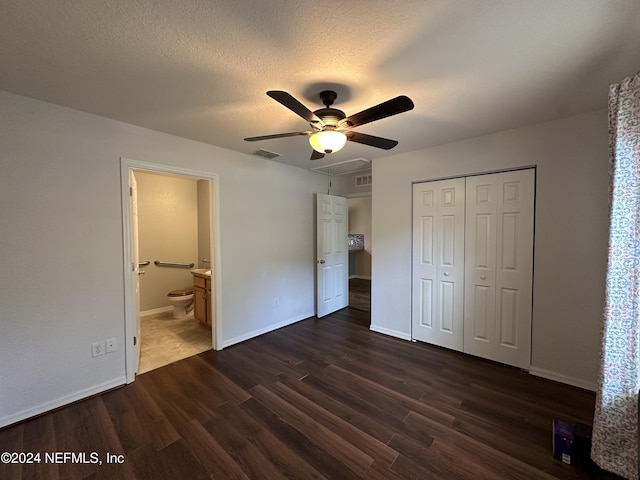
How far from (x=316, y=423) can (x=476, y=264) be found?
2.31 m

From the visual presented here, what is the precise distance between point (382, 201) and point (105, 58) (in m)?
3.01

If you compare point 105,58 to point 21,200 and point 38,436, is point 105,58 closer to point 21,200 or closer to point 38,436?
point 21,200

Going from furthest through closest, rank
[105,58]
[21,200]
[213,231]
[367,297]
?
[367,297] < [213,231] < [21,200] < [105,58]

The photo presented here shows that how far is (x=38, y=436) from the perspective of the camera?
5.91ft

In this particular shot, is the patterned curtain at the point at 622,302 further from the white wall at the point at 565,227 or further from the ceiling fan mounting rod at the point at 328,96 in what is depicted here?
the ceiling fan mounting rod at the point at 328,96

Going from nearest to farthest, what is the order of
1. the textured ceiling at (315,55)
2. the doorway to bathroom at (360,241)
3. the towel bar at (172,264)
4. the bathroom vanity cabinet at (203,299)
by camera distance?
the textured ceiling at (315,55), the bathroom vanity cabinet at (203,299), the towel bar at (172,264), the doorway to bathroom at (360,241)

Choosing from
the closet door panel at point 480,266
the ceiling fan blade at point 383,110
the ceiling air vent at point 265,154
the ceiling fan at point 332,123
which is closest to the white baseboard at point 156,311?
the ceiling air vent at point 265,154

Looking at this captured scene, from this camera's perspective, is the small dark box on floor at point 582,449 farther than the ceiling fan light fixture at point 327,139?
No

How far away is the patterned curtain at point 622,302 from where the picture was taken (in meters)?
1.42

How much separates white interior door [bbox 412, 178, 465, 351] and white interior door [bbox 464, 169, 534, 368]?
10cm

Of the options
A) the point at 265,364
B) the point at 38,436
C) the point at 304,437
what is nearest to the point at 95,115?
the point at 38,436

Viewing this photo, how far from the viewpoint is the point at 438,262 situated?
10.3 ft

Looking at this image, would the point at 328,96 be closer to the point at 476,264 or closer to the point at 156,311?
the point at 476,264

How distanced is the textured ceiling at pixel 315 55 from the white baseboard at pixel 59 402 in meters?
2.39
